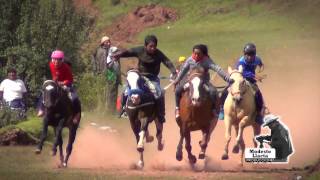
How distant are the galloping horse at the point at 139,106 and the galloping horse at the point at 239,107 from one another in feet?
5.57

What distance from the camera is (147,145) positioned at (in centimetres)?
2619

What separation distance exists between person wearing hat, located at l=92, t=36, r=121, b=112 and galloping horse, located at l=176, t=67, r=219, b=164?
25.2 ft

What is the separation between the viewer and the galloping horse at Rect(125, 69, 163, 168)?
67.8 ft

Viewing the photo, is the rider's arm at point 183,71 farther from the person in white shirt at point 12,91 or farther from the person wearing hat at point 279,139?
the person in white shirt at point 12,91

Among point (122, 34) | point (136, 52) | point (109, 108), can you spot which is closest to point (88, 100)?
point (109, 108)

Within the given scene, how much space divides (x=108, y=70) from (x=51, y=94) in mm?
9292

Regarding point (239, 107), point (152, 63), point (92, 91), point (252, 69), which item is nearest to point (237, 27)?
point (92, 91)

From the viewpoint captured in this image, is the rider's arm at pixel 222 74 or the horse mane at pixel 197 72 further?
the rider's arm at pixel 222 74

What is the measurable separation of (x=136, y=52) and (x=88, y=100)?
10504mm

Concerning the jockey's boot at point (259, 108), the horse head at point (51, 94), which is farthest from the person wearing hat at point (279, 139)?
Result: the horse head at point (51, 94)

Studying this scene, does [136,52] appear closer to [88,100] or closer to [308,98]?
[88,100]

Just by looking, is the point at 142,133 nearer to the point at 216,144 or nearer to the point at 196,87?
the point at 196,87

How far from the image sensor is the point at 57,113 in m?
21.1

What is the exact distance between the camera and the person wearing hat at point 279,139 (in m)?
20.0
